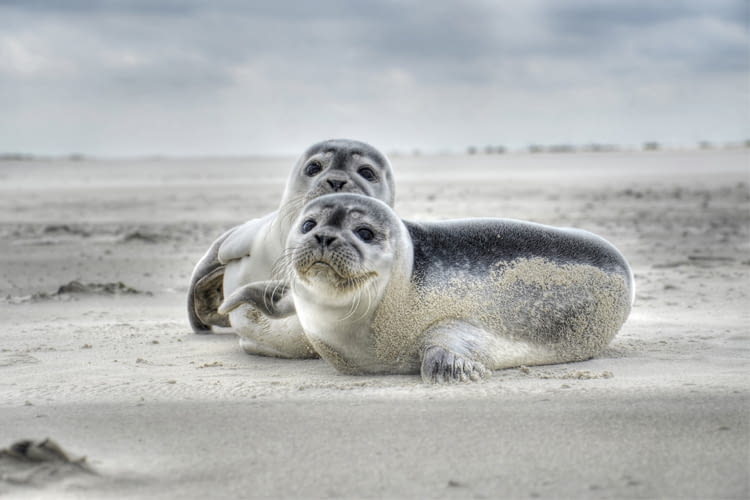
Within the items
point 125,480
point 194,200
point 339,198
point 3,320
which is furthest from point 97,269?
point 194,200

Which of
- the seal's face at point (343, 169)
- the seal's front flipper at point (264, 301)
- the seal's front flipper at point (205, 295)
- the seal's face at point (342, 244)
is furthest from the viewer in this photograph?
the seal's front flipper at point (205, 295)

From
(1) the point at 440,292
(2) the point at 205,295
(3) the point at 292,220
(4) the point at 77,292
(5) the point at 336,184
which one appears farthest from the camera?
(4) the point at 77,292

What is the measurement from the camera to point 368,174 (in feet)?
18.4

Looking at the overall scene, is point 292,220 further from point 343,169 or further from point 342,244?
point 342,244

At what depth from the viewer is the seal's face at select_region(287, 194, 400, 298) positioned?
4.41 meters

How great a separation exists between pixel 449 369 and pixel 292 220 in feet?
4.71

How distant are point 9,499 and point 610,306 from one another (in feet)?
10.3

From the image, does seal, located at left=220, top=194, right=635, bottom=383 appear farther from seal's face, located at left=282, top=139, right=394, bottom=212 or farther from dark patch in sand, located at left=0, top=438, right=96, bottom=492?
dark patch in sand, located at left=0, top=438, right=96, bottom=492

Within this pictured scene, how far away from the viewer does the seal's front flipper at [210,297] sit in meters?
6.54

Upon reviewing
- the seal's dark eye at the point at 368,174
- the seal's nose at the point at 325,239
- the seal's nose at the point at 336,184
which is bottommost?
the seal's nose at the point at 325,239

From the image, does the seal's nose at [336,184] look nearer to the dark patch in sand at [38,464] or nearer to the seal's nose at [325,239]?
the seal's nose at [325,239]

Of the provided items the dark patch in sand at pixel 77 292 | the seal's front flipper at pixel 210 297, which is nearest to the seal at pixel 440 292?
the seal's front flipper at pixel 210 297

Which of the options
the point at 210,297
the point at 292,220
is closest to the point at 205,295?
the point at 210,297

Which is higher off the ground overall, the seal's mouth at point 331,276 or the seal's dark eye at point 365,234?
the seal's dark eye at point 365,234
